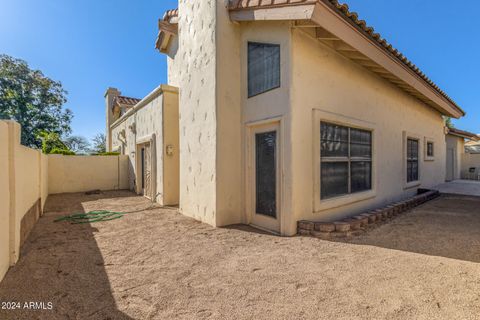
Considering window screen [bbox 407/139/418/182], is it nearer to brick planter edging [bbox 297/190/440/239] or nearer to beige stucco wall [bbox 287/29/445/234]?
beige stucco wall [bbox 287/29/445/234]

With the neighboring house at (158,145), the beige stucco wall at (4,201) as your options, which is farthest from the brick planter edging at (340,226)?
the neighboring house at (158,145)

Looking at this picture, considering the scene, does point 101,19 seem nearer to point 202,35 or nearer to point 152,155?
point 152,155

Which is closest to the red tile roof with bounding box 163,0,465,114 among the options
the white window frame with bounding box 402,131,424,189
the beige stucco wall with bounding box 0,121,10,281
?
the white window frame with bounding box 402,131,424,189

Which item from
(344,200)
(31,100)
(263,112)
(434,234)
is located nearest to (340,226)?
(344,200)

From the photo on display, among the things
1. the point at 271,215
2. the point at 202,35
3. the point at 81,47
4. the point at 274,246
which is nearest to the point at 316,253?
the point at 274,246

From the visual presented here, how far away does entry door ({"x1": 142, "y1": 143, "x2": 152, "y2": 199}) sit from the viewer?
29.2 ft

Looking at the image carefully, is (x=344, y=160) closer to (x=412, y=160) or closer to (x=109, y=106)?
(x=412, y=160)

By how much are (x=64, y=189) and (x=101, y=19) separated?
8312 mm

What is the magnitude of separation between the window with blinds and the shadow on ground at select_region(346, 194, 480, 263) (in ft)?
3.63

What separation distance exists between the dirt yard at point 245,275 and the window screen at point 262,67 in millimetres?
3096

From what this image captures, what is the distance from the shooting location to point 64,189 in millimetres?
11250

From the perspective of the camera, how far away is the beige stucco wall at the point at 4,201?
9.20 ft

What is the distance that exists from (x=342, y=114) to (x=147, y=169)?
7.65 metres

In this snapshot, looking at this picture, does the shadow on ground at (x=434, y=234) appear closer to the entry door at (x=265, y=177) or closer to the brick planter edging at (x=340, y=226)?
the brick planter edging at (x=340, y=226)
